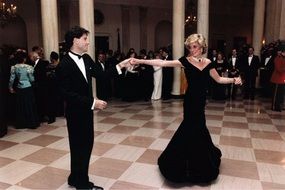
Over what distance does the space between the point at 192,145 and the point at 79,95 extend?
1.53 m

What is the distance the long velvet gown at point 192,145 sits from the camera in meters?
Answer: 3.65

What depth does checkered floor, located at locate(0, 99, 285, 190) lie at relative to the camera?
3.81 meters

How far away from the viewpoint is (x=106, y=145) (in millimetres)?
5242

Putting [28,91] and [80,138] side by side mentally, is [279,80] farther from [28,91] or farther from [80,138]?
[80,138]

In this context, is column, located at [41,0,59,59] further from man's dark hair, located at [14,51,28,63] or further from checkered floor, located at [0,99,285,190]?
checkered floor, located at [0,99,285,190]

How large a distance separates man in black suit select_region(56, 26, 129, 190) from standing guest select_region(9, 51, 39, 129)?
3.42m

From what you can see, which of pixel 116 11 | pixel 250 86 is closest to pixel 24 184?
pixel 250 86

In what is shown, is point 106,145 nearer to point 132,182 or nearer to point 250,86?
point 132,182

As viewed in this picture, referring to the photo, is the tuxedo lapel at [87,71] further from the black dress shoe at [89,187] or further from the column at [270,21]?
Result: the column at [270,21]

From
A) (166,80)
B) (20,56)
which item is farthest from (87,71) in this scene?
(166,80)

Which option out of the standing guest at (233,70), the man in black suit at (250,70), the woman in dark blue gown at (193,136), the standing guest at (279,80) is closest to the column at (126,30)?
the standing guest at (233,70)

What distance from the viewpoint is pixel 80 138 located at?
3.28m

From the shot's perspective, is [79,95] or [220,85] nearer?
[79,95]

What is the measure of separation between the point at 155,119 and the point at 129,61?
12.1 ft
